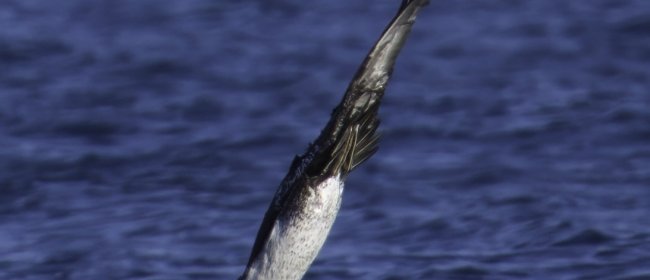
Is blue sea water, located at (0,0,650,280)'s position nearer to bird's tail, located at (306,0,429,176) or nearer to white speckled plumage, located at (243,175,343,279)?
white speckled plumage, located at (243,175,343,279)

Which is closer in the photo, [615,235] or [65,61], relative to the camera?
[615,235]

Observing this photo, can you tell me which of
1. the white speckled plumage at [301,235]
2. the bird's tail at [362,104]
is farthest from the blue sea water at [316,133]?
the bird's tail at [362,104]

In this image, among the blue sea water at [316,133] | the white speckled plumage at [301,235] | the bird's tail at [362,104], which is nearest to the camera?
the bird's tail at [362,104]

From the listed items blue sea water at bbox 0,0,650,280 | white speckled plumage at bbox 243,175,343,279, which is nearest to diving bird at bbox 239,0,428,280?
white speckled plumage at bbox 243,175,343,279

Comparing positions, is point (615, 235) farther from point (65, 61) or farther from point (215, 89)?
point (65, 61)

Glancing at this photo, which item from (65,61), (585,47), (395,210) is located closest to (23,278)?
(395,210)

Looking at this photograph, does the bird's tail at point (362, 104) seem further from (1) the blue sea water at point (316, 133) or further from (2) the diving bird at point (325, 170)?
(1) the blue sea water at point (316, 133)

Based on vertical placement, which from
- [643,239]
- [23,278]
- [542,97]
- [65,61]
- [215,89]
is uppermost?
[65,61]
